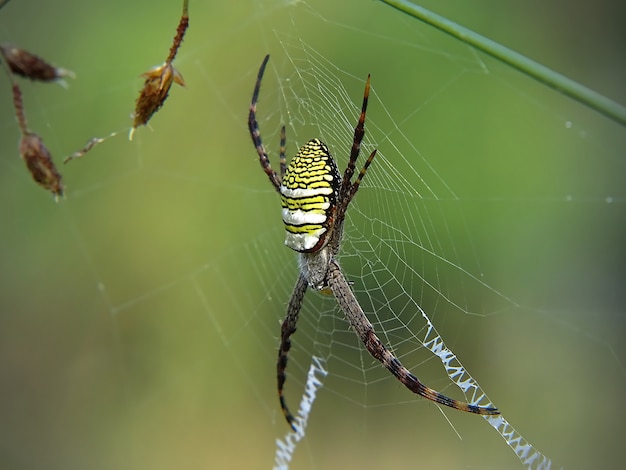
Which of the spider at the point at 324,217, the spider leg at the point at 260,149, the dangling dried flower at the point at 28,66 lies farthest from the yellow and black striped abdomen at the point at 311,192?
the dangling dried flower at the point at 28,66

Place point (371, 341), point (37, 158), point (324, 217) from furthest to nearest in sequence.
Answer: point (371, 341)
point (324, 217)
point (37, 158)

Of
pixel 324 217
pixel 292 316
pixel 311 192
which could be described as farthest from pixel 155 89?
pixel 292 316

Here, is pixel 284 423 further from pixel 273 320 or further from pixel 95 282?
pixel 95 282

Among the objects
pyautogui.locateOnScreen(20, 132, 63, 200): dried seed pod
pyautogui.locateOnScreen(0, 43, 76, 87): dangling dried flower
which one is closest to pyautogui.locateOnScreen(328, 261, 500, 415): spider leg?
pyautogui.locateOnScreen(20, 132, 63, 200): dried seed pod

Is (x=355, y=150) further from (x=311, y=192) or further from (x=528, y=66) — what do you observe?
(x=528, y=66)

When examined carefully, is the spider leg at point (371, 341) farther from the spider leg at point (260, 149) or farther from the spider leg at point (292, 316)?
the spider leg at point (260, 149)

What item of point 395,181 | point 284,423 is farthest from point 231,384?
point 395,181
